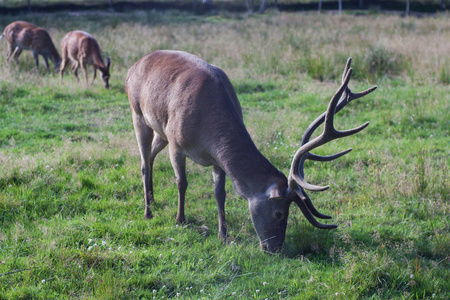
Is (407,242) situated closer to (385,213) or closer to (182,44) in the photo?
A: (385,213)

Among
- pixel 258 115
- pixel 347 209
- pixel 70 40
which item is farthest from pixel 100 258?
pixel 70 40

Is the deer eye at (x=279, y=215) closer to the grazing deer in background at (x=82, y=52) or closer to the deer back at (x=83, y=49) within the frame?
the grazing deer in background at (x=82, y=52)

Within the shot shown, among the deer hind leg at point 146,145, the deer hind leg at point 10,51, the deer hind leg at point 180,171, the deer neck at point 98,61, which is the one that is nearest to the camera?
the deer hind leg at point 180,171

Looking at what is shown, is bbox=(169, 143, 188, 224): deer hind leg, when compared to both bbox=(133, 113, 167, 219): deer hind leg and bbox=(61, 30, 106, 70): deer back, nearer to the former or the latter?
bbox=(133, 113, 167, 219): deer hind leg

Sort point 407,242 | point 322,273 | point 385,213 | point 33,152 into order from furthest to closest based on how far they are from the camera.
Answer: point 33,152
point 385,213
point 407,242
point 322,273

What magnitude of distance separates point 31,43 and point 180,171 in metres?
11.3

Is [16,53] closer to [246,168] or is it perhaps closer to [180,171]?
[180,171]

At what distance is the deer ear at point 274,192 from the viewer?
4082 mm

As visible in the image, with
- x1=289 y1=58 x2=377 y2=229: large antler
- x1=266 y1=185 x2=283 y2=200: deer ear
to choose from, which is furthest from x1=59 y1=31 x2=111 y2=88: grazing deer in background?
x1=289 y1=58 x2=377 y2=229: large antler

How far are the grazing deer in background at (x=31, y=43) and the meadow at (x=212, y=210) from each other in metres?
4.06

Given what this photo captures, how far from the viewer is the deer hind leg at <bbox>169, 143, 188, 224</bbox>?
492 cm

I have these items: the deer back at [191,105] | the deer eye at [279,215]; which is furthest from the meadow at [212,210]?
the deer back at [191,105]

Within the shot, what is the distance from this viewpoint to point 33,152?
7094 millimetres

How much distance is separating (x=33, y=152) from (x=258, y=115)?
4.00m
